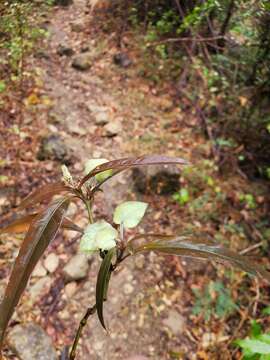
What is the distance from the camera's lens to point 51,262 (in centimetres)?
221

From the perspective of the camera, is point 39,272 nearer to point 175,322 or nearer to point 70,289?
point 70,289

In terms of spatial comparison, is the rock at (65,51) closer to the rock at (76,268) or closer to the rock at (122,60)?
the rock at (122,60)

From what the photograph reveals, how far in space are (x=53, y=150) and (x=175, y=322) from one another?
165cm

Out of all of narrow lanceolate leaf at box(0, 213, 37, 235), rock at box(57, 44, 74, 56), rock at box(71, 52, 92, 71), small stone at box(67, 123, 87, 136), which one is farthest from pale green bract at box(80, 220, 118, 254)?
rock at box(57, 44, 74, 56)

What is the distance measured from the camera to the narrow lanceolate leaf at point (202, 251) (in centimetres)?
73

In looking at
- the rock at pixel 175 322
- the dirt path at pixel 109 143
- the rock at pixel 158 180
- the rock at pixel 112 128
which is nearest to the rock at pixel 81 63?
the dirt path at pixel 109 143

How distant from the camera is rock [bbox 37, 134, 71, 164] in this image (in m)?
2.75

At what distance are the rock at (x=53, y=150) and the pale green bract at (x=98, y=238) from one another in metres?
2.12

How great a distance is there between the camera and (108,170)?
0.84m

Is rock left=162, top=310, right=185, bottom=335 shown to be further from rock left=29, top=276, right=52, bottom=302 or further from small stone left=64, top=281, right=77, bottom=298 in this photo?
rock left=29, top=276, right=52, bottom=302

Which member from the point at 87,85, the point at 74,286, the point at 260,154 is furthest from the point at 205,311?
the point at 87,85

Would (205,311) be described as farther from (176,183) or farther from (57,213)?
(57,213)

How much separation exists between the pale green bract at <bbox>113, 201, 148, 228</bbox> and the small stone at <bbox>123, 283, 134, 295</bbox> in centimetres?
157

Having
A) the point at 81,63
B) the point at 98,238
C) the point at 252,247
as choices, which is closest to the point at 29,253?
the point at 98,238
